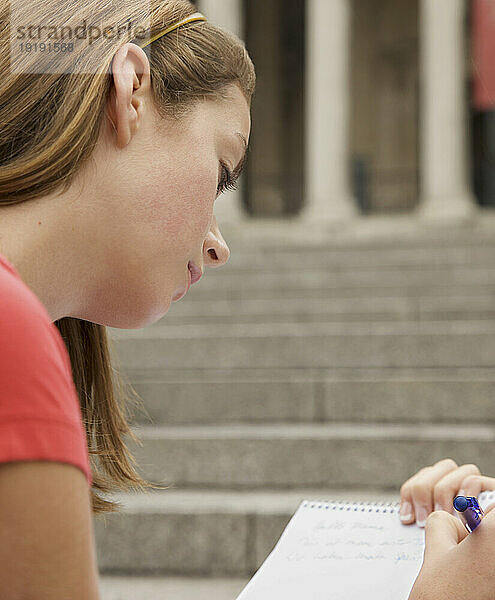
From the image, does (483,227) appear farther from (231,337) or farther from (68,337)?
(68,337)

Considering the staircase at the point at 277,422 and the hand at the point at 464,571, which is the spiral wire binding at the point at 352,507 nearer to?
the hand at the point at 464,571

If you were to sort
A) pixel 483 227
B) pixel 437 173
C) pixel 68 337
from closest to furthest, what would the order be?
1. pixel 68 337
2. pixel 483 227
3. pixel 437 173

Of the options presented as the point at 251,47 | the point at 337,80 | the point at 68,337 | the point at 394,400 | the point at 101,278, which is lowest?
the point at 394,400

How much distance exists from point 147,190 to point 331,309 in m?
5.85

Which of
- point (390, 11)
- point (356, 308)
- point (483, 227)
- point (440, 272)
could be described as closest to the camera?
point (356, 308)

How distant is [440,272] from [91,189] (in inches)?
312

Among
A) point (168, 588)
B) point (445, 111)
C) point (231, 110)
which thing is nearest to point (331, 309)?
point (168, 588)

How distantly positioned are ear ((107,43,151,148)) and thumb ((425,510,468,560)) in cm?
67

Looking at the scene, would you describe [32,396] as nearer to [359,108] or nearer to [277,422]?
[277,422]

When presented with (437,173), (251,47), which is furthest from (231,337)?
(251,47)

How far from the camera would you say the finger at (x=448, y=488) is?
5.71 ft

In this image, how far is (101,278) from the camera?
1.17m

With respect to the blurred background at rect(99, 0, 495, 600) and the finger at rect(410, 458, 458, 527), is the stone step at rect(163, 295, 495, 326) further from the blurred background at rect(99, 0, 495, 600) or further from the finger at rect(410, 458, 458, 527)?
the finger at rect(410, 458, 458, 527)

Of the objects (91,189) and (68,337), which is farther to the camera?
(68,337)
